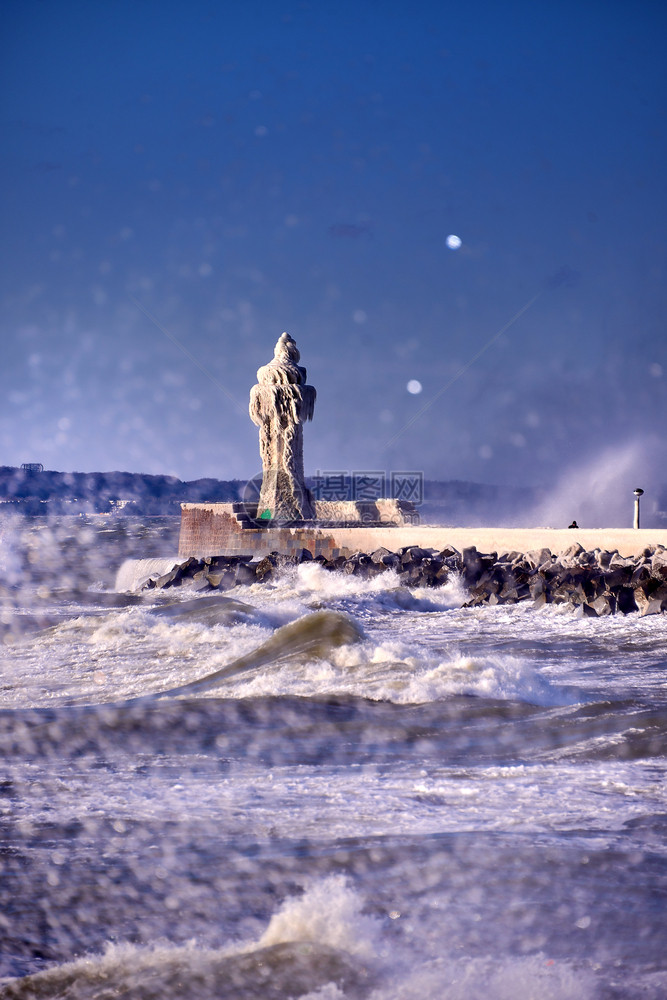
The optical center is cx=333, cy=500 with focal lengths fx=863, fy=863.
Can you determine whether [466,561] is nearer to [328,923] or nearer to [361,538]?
[361,538]

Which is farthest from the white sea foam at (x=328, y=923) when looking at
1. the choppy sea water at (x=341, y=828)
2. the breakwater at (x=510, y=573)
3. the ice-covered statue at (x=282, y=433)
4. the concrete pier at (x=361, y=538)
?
the ice-covered statue at (x=282, y=433)

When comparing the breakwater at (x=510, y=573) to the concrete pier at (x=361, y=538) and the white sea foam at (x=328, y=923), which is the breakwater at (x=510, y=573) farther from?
the white sea foam at (x=328, y=923)

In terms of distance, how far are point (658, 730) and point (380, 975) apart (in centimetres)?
259

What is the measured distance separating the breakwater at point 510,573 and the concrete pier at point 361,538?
1.50ft

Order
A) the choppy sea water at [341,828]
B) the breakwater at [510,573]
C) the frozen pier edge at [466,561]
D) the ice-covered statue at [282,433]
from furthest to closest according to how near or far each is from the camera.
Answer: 1. the ice-covered statue at [282,433]
2. the frozen pier edge at [466,561]
3. the breakwater at [510,573]
4. the choppy sea water at [341,828]

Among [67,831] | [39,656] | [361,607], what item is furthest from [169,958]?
[361,607]

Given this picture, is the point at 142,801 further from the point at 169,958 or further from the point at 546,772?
the point at 546,772

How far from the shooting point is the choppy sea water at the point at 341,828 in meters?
1.83

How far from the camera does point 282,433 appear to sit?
17.9 m

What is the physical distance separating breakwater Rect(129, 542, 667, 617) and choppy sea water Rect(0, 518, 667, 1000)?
2.80 meters

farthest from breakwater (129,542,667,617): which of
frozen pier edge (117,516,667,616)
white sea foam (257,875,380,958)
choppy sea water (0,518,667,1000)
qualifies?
white sea foam (257,875,380,958)

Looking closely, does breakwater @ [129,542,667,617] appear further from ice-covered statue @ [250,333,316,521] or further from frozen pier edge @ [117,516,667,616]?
ice-covered statue @ [250,333,316,521]

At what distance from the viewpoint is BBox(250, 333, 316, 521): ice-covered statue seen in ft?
58.5

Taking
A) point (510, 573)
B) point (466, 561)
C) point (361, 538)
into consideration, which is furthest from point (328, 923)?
point (361, 538)
